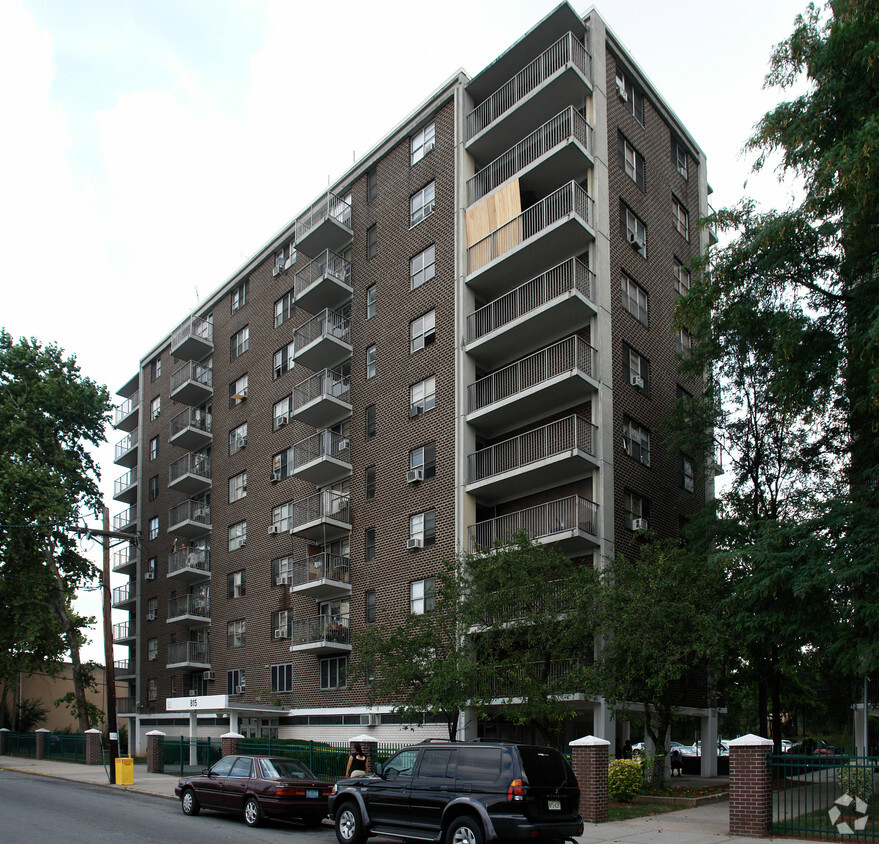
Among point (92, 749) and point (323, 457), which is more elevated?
point (323, 457)

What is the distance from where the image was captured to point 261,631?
39.4 metres

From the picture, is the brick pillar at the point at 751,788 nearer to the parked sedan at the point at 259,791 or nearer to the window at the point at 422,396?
the parked sedan at the point at 259,791

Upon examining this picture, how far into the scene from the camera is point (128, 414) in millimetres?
58062

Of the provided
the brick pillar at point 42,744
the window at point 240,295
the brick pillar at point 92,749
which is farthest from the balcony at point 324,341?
the brick pillar at point 42,744

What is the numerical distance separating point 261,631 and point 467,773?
2731 cm

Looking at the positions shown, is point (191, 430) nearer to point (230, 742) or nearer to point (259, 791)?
point (230, 742)

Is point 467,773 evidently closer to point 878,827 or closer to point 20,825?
point 878,827

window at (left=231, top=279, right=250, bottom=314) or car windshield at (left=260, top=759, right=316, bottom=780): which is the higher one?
window at (left=231, top=279, right=250, bottom=314)

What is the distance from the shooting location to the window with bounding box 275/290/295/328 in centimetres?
Answer: 4141

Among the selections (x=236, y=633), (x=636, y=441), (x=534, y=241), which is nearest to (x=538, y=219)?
(x=534, y=241)

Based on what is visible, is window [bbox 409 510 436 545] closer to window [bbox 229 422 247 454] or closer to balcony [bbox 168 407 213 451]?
window [bbox 229 422 247 454]

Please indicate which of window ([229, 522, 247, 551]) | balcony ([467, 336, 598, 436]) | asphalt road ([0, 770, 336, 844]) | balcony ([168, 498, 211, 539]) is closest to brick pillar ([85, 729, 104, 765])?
window ([229, 522, 247, 551])

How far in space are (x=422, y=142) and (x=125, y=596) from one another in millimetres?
33623

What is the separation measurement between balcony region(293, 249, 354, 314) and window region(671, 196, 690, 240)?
1321 cm
